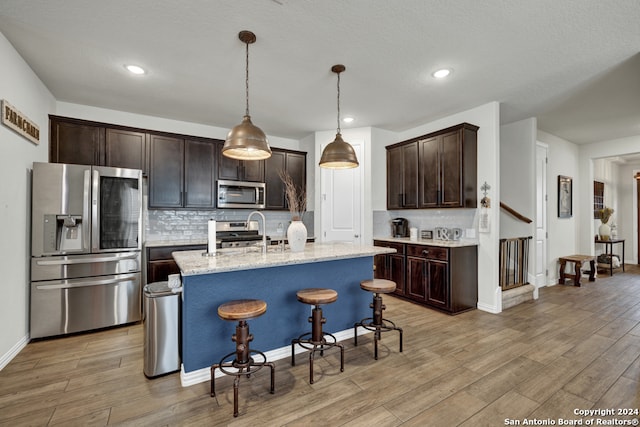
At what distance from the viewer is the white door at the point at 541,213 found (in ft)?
16.0

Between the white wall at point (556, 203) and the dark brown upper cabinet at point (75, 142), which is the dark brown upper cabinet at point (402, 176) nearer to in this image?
the white wall at point (556, 203)

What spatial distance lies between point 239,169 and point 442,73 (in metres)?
3.19

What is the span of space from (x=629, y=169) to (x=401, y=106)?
7.69 metres

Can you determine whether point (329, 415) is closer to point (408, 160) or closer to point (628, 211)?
point (408, 160)

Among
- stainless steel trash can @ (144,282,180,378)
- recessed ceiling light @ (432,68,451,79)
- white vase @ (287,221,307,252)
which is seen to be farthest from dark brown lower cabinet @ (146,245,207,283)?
recessed ceiling light @ (432,68,451,79)

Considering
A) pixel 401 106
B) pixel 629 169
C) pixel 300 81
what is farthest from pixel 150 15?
pixel 629 169

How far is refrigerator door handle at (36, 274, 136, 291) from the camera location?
294cm

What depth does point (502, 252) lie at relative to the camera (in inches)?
158

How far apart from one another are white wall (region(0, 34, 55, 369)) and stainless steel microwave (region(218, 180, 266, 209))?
83.2 inches

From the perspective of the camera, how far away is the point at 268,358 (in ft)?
8.12

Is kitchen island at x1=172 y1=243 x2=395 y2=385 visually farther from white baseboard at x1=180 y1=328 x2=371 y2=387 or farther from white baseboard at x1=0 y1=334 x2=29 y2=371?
white baseboard at x1=0 y1=334 x2=29 y2=371

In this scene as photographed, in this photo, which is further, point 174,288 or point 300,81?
point 300,81

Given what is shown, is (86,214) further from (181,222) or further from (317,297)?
(317,297)

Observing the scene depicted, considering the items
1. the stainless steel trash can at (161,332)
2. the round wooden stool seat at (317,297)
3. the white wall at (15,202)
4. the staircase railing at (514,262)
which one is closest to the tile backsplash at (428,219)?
the staircase railing at (514,262)
